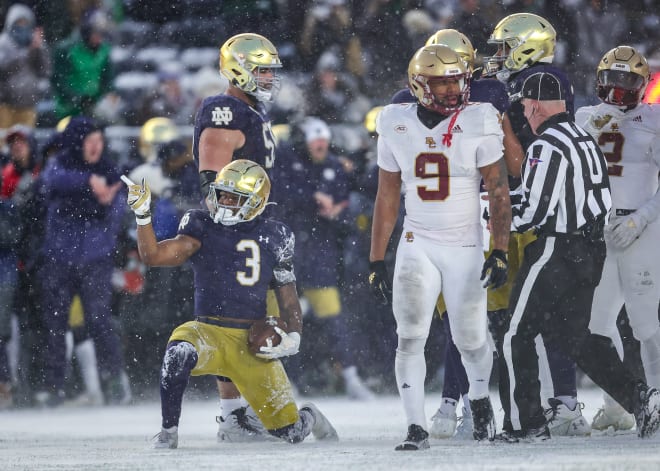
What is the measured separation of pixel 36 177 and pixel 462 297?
4.81 m

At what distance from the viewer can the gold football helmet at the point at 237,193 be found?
23.4 ft

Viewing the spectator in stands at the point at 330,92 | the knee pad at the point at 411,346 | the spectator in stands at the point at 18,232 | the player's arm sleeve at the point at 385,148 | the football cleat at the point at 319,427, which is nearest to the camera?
the knee pad at the point at 411,346

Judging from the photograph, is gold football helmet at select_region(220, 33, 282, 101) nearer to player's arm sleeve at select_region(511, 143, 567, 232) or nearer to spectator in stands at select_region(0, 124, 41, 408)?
player's arm sleeve at select_region(511, 143, 567, 232)

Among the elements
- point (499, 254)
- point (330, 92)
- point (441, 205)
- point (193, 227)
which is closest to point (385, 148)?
point (441, 205)

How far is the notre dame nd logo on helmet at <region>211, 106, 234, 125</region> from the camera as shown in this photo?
7.59 metres

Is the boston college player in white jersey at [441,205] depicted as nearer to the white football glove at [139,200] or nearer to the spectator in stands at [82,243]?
the white football glove at [139,200]

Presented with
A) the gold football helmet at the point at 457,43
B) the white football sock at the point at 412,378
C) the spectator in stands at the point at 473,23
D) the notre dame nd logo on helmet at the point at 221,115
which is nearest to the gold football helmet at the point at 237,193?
the notre dame nd logo on helmet at the point at 221,115

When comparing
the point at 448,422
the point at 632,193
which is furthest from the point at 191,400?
the point at 632,193

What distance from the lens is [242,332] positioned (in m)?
7.16

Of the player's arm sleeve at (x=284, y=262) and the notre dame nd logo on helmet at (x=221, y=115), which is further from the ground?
the notre dame nd logo on helmet at (x=221, y=115)

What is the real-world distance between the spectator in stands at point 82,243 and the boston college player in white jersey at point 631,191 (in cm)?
391

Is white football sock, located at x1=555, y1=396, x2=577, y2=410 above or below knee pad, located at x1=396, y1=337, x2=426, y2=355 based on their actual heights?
below

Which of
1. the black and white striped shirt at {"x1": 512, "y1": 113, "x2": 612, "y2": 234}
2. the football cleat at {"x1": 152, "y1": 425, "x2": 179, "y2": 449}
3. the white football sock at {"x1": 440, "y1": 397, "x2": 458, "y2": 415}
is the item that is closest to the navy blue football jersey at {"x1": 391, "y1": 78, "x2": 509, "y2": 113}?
the black and white striped shirt at {"x1": 512, "y1": 113, "x2": 612, "y2": 234}

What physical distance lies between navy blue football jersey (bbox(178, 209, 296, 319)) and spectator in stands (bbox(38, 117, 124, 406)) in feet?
10.4
